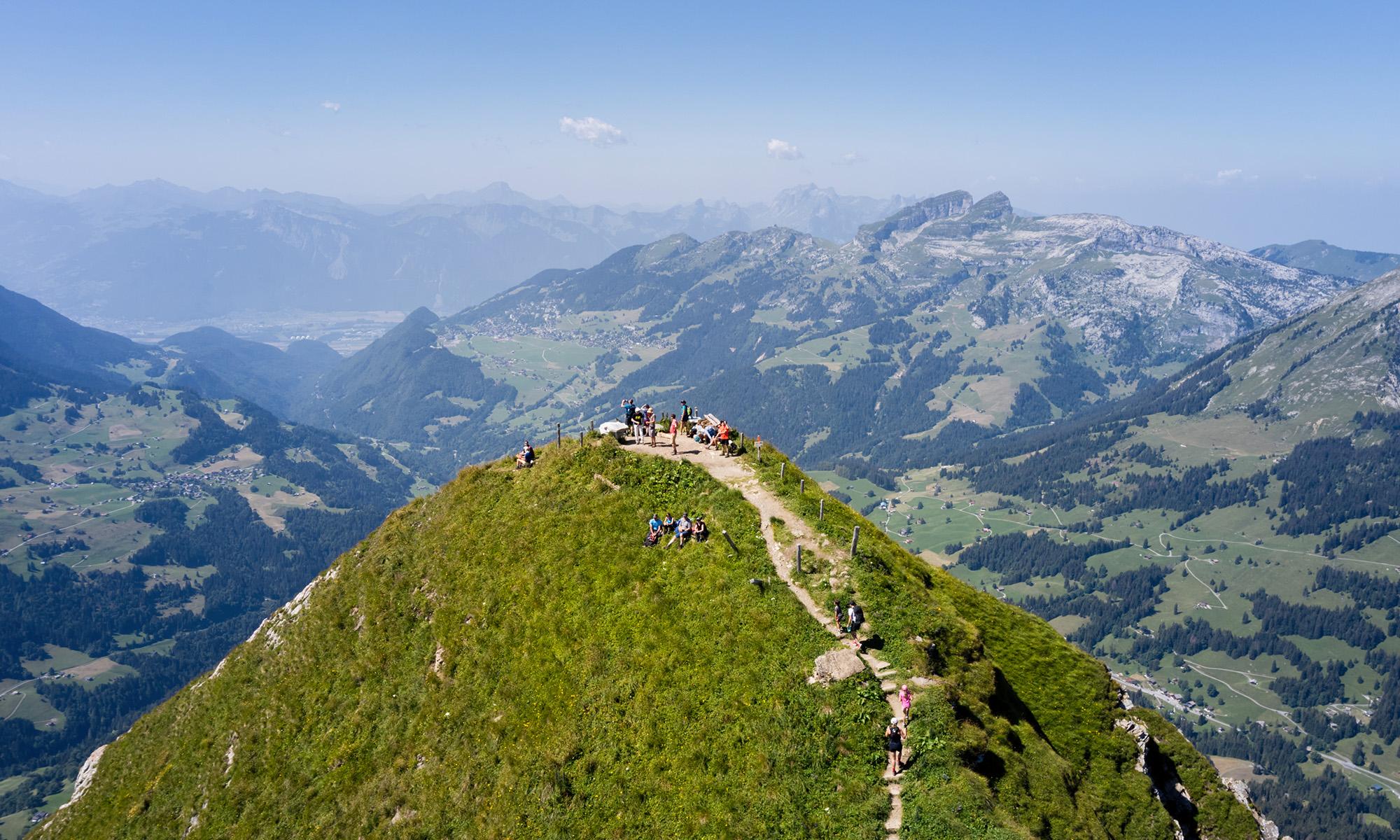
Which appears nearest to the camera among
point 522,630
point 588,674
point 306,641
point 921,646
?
point 921,646

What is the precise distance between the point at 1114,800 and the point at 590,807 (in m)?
30.5

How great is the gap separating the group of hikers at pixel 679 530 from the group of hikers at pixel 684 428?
9.78m

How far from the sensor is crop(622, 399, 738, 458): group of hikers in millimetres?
56375

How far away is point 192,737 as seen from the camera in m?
55.2

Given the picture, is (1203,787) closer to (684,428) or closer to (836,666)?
(836,666)

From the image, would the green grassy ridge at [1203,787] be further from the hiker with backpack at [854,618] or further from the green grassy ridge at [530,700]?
the green grassy ridge at [530,700]

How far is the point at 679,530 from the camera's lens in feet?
147

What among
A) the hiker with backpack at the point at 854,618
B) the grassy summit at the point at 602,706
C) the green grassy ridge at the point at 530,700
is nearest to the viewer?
the grassy summit at the point at 602,706

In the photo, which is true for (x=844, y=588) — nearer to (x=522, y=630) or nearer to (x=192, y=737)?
(x=522, y=630)

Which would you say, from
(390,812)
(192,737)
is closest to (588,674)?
(390,812)

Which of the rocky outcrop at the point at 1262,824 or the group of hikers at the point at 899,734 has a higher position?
Result: the group of hikers at the point at 899,734

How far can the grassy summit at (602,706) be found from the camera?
107 feet

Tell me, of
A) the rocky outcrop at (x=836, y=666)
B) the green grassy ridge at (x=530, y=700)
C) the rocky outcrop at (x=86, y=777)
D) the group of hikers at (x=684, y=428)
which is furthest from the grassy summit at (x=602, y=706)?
the group of hikers at (x=684, y=428)

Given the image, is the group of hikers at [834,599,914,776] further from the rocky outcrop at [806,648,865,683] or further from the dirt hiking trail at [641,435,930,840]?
the rocky outcrop at [806,648,865,683]
